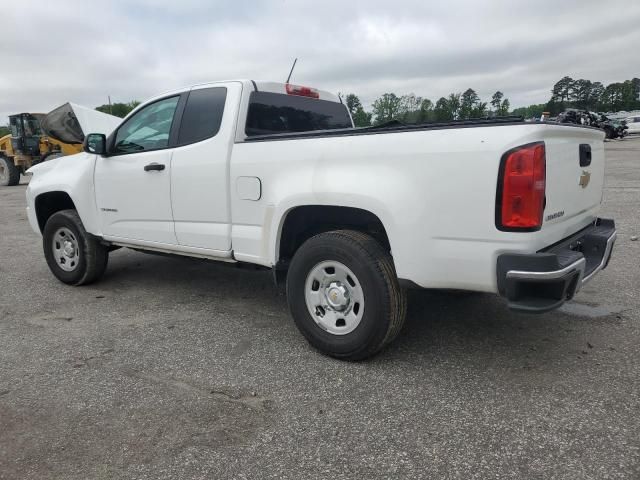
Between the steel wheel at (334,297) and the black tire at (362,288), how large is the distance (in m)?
0.03

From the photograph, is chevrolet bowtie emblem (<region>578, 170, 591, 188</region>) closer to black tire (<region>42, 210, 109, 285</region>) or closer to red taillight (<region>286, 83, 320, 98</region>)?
red taillight (<region>286, 83, 320, 98</region>)

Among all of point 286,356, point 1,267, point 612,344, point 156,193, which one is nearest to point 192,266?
point 156,193

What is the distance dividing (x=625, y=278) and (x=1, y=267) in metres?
7.04

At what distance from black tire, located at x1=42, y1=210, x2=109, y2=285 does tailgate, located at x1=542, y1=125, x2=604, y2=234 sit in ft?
13.9

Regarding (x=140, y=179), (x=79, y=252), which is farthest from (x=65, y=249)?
(x=140, y=179)

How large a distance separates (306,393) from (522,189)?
1634mm

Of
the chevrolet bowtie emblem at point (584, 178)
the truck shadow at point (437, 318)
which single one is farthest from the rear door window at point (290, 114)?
the chevrolet bowtie emblem at point (584, 178)

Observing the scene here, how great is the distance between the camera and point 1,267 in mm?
6309

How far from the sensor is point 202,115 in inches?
161

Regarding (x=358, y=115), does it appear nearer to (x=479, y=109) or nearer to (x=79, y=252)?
(x=479, y=109)

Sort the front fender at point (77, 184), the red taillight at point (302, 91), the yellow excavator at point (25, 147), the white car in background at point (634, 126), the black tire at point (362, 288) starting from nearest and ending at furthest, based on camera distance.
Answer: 1. the black tire at point (362, 288)
2. the red taillight at point (302, 91)
3. the front fender at point (77, 184)
4. the yellow excavator at point (25, 147)
5. the white car in background at point (634, 126)

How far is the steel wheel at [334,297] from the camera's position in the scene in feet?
10.6

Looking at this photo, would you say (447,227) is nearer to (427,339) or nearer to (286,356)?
(427,339)

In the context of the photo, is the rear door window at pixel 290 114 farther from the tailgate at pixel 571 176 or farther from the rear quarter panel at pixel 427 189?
the tailgate at pixel 571 176
